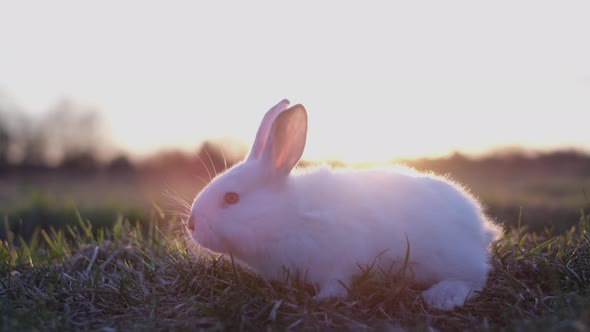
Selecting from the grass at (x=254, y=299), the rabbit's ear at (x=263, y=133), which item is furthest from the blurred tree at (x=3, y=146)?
the rabbit's ear at (x=263, y=133)

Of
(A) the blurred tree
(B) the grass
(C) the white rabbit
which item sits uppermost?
(C) the white rabbit

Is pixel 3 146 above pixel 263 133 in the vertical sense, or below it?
below

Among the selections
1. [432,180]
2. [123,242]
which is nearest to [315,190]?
[432,180]

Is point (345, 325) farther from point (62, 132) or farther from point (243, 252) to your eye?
point (62, 132)

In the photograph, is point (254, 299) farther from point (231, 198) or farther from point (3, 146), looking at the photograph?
point (3, 146)

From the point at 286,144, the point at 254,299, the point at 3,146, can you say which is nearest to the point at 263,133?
the point at 286,144

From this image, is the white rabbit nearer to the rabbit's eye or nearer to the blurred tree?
the rabbit's eye

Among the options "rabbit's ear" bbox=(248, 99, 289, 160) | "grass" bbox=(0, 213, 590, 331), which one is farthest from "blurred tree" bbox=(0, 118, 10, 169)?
"rabbit's ear" bbox=(248, 99, 289, 160)

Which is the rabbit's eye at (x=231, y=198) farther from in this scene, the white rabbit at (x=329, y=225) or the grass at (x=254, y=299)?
the grass at (x=254, y=299)
